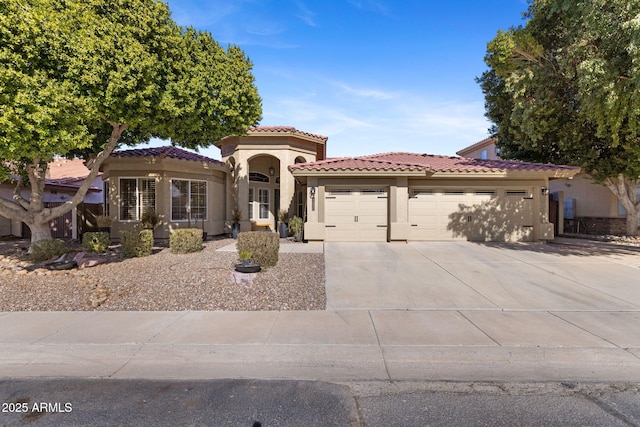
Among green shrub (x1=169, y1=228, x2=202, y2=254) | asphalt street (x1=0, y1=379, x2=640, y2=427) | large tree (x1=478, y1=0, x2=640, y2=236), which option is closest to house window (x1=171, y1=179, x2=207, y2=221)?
green shrub (x1=169, y1=228, x2=202, y2=254)

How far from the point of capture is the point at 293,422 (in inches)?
111

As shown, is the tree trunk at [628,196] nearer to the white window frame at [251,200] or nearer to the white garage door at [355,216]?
the white garage door at [355,216]

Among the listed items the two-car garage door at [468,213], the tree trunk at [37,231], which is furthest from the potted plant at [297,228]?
the tree trunk at [37,231]

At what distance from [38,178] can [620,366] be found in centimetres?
1553

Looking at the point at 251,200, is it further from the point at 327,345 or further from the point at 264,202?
the point at 327,345

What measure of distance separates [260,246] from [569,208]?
19720 mm

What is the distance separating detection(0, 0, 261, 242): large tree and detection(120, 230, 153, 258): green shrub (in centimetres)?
262

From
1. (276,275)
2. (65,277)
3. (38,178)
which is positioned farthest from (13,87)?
(276,275)

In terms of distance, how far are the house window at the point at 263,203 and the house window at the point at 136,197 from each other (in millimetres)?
5305

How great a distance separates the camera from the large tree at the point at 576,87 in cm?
891

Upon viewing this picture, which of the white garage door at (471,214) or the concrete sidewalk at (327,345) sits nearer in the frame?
the concrete sidewalk at (327,345)

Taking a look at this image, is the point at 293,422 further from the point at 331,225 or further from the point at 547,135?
the point at 547,135

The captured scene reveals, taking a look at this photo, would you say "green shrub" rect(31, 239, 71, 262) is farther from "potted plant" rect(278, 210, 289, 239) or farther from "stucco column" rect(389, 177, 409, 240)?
"stucco column" rect(389, 177, 409, 240)

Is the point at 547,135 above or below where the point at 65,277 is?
above
